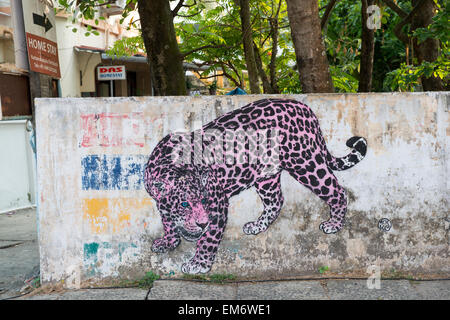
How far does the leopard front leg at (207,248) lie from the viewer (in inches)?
190

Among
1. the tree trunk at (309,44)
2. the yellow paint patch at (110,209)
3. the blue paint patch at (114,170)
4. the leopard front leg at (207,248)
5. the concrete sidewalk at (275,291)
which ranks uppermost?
the tree trunk at (309,44)

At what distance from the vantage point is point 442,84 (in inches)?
320

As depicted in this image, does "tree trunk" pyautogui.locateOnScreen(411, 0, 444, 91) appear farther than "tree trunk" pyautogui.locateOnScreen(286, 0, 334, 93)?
Yes

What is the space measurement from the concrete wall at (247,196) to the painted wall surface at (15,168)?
561cm

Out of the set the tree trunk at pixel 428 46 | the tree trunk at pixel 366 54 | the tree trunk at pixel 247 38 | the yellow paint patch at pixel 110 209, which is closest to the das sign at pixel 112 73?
the tree trunk at pixel 247 38

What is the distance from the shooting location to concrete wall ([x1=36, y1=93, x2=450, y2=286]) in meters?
4.77

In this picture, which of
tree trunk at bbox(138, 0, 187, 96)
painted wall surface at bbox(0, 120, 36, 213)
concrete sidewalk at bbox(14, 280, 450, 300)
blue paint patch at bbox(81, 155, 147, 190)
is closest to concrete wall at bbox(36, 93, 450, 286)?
blue paint patch at bbox(81, 155, 147, 190)

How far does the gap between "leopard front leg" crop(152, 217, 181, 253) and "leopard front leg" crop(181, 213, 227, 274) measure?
0.22m

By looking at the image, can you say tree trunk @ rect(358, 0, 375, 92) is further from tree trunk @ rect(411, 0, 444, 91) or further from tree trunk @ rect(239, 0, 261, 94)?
tree trunk @ rect(239, 0, 261, 94)

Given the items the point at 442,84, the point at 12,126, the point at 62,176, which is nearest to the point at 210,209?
the point at 62,176

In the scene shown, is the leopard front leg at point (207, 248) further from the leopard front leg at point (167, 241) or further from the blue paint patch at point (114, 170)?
the blue paint patch at point (114, 170)

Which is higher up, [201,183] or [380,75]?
[380,75]
